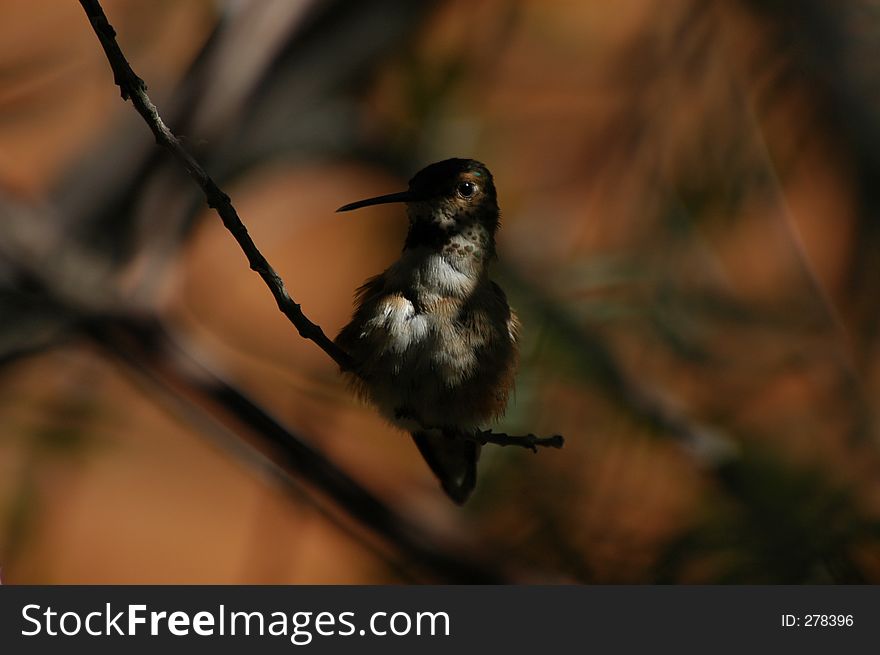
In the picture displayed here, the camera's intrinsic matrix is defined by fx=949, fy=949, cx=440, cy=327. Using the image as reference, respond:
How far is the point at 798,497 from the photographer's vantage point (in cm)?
197

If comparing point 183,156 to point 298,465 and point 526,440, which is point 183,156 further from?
point 298,465

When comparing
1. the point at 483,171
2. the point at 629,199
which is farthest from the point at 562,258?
the point at 483,171

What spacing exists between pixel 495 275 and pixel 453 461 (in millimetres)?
839

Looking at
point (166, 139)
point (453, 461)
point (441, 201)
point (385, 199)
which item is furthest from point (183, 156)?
point (453, 461)

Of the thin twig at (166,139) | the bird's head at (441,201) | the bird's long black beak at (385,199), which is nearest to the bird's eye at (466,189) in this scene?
the bird's head at (441,201)

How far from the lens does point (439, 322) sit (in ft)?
5.49

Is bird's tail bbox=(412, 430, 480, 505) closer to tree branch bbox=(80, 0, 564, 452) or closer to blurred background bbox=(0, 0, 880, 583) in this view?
blurred background bbox=(0, 0, 880, 583)

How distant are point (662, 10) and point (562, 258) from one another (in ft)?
2.78

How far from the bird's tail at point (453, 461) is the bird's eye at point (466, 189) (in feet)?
1.65

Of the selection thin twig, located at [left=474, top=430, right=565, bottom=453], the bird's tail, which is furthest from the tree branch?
the bird's tail

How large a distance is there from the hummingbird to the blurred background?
0.51 m

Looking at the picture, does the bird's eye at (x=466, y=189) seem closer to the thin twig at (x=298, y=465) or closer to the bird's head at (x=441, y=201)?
the bird's head at (x=441, y=201)

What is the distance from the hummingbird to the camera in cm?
167

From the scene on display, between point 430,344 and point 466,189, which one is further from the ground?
point 466,189
